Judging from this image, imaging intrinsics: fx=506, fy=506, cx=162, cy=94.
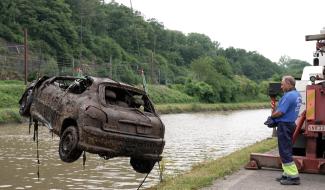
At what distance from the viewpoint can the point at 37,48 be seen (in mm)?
73375

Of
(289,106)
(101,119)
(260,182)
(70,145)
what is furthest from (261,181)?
(70,145)

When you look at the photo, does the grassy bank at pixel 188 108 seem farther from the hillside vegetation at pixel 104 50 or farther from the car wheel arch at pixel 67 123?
the car wheel arch at pixel 67 123

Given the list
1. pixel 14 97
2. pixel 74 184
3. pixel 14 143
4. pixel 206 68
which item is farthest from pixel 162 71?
pixel 74 184

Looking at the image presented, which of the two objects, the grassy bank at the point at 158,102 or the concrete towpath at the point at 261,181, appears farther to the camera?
the grassy bank at the point at 158,102

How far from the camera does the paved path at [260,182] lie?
330 inches

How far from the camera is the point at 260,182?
348 inches

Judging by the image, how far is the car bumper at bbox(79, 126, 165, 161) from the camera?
7.54 meters

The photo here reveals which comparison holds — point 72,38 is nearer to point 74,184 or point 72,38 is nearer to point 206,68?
point 206,68

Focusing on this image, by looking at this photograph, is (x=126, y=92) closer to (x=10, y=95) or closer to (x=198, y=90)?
(x=10, y=95)

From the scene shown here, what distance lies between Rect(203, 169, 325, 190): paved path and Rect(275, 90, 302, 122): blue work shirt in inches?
44.4

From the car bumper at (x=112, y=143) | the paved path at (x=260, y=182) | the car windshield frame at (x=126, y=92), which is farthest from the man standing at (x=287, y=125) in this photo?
the car bumper at (x=112, y=143)

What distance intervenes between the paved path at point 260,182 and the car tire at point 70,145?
7.52ft

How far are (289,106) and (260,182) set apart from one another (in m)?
1.43

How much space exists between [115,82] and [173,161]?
291 inches
